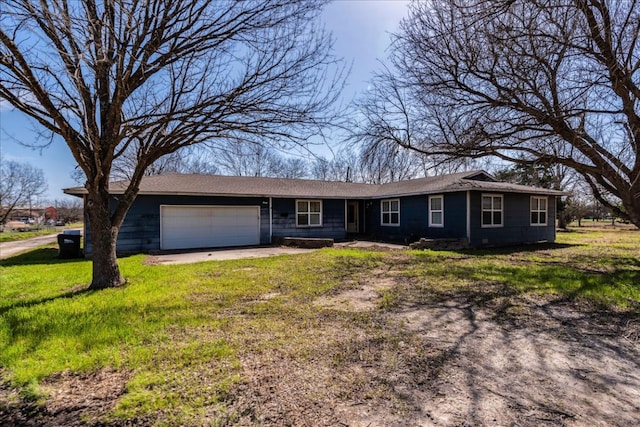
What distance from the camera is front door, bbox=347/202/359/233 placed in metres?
19.0

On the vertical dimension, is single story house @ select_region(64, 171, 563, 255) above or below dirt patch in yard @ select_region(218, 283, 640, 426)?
above

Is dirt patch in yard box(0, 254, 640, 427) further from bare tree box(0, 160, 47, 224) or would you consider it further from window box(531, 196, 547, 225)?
bare tree box(0, 160, 47, 224)

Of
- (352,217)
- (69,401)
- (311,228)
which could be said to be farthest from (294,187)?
(69,401)

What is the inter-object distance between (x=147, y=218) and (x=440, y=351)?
12.0 m

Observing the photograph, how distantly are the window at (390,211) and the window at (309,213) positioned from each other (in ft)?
10.9

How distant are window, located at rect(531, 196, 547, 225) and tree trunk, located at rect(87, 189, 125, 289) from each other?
16.6m

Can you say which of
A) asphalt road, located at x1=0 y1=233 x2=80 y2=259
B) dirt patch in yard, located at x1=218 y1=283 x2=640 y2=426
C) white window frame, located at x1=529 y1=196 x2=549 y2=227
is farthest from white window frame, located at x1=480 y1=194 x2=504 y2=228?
asphalt road, located at x1=0 y1=233 x2=80 y2=259

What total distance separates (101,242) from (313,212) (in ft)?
35.1

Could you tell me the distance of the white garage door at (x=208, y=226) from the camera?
13133 mm

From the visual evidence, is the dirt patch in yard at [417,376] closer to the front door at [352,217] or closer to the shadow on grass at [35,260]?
the shadow on grass at [35,260]

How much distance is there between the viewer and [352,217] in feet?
63.5

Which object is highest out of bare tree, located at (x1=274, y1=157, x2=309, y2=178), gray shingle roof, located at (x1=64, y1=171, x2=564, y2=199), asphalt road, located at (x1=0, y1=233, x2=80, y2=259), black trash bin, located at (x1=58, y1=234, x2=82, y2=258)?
bare tree, located at (x1=274, y1=157, x2=309, y2=178)

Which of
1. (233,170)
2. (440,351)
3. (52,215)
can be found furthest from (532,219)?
(52,215)

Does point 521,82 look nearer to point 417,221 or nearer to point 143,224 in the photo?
point 417,221
